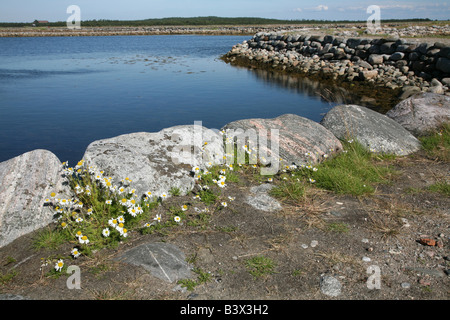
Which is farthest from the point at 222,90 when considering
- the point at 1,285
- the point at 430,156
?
the point at 1,285

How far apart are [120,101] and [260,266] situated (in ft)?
35.3

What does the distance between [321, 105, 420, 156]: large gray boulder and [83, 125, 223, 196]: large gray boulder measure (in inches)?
108

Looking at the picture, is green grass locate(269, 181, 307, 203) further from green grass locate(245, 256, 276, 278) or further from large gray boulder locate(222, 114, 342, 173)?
green grass locate(245, 256, 276, 278)

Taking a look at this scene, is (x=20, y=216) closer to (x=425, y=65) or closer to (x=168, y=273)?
(x=168, y=273)

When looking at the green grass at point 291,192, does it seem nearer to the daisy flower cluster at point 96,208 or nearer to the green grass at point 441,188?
the daisy flower cluster at point 96,208

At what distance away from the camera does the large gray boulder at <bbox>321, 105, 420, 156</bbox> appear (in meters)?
6.57

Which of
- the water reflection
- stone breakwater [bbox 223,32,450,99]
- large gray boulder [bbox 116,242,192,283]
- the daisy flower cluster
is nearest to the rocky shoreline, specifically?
the daisy flower cluster

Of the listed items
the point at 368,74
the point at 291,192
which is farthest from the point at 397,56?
the point at 291,192

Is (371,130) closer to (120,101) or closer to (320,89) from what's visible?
(120,101)

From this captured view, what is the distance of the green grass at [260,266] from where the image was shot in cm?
333

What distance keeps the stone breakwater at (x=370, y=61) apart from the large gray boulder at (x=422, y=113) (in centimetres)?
500

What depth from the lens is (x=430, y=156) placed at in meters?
6.35

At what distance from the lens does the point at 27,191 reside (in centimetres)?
414

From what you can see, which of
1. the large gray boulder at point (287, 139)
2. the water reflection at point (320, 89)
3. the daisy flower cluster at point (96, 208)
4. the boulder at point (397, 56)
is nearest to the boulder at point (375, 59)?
the boulder at point (397, 56)
